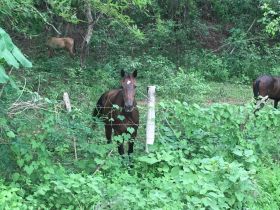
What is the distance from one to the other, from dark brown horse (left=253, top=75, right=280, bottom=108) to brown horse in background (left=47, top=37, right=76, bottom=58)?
923cm

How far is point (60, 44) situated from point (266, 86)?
9.67 m

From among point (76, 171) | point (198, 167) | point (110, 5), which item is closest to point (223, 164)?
point (198, 167)

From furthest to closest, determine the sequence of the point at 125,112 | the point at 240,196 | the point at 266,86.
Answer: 1. the point at 266,86
2. the point at 125,112
3. the point at 240,196

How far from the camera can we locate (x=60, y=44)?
20.0 meters

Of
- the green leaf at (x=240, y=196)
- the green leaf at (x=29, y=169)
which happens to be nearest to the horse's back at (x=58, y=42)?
the green leaf at (x=29, y=169)

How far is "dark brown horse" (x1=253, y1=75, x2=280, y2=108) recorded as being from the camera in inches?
532

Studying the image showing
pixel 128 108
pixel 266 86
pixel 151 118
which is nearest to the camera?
pixel 151 118

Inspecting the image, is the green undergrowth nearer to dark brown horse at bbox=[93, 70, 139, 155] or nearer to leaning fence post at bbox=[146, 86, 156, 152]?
leaning fence post at bbox=[146, 86, 156, 152]

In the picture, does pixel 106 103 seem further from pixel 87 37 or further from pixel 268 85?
pixel 87 37

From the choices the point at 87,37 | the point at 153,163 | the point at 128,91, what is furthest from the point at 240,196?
the point at 87,37

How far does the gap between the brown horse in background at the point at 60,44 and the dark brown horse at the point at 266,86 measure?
30.3ft

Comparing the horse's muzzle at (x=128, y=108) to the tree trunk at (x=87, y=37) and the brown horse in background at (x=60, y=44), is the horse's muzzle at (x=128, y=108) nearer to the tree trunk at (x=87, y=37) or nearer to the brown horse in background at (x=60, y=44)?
the tree trunk at (x=87, y=37)

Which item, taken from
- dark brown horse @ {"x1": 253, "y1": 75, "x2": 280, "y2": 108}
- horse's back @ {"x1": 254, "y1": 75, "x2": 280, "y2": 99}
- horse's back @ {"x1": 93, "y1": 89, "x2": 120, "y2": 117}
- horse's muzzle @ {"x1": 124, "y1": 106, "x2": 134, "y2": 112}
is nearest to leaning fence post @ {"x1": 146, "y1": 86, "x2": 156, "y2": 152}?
horse's muzzle @ {"x1": 124, "y1": 106, "x2": 134, "y2": 112}

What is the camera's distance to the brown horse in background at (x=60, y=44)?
1986 cm
